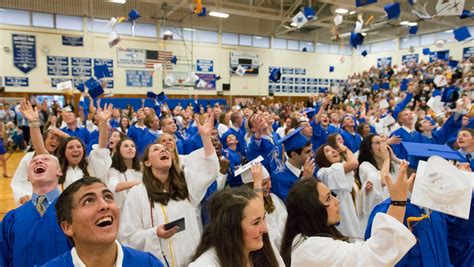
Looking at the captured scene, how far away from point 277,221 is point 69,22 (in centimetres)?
1822

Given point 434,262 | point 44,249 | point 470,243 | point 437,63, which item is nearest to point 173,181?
point 44,249

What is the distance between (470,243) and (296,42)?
2435cm

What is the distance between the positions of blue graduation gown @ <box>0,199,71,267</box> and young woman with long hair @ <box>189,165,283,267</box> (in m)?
0.91

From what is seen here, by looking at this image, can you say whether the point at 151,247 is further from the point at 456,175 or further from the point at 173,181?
the point at 456,175

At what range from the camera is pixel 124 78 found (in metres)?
19.3

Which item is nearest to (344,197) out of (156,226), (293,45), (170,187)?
(170,187)

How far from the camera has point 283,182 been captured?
140 inches

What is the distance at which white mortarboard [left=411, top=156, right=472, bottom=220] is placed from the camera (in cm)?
159

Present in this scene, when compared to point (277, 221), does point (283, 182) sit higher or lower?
higher

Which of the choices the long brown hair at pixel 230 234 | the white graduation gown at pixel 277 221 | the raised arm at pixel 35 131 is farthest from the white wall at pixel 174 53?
the long brown hair at pixel 230 234

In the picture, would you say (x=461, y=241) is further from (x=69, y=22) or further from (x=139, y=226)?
(x=69, y=22)

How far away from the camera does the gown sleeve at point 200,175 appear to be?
9.20ft

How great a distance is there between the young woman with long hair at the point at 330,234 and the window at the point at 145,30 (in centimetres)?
1915

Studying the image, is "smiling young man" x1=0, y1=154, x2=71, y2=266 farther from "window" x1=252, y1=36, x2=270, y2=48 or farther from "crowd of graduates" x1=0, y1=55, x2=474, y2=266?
"window" x1=252, y1=36, x2=270, y2=48
